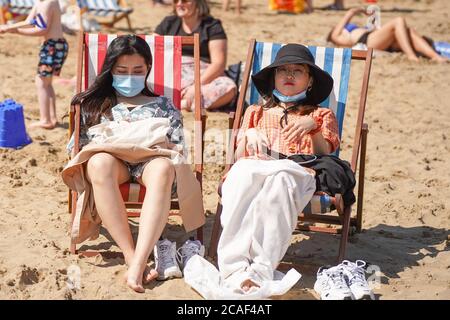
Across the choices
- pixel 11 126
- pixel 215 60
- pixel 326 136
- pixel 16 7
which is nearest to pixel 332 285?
pixel 326 136

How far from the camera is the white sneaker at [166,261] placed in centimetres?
396

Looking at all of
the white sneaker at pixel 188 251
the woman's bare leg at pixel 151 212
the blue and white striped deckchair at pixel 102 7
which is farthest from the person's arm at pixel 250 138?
the blue and white striped deckchair at pixel 102 7

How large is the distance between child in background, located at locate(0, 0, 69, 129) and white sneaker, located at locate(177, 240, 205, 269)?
2884 mm

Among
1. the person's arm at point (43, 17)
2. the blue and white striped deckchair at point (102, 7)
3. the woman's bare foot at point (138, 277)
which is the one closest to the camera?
the woman's bare foot at point (138, 277)

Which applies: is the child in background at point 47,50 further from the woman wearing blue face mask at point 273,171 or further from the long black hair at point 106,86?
the woman wearing blue face mask at point 273,171

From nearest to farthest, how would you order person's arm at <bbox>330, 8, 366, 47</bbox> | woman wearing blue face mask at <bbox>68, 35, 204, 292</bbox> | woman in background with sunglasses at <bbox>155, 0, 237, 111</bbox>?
1. woman wearing blue face mask at <bbox>68, 35, 204, 292</bbox>
2. woman in background with sunglasses at <bbox>155, 0, 237, 111</bbox>
3. person's arm at <bbox>330, 8, 366, 47</bbox>

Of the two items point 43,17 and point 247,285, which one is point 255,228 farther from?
point 43,17

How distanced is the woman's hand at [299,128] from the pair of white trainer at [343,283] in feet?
2.37

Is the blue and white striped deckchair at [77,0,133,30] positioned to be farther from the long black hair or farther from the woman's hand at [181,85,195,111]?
the long black hair

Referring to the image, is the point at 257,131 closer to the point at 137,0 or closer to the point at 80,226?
the point at 80,226

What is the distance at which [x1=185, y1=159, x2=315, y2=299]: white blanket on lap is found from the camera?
375 cm

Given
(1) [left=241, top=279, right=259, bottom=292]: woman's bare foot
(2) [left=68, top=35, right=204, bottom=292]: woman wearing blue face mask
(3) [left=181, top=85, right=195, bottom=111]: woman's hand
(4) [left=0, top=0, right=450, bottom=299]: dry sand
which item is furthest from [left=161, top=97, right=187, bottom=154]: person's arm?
(3) [left=181, top=85, right=195, bottom=111]: woman's hand
